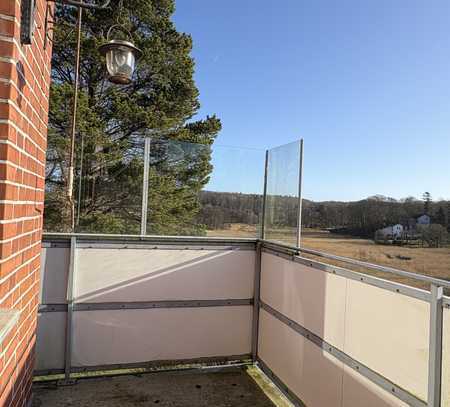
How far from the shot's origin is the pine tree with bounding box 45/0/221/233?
3.36 metres

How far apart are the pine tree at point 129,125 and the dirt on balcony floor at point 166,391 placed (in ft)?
4.20

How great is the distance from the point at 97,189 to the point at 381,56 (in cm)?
958

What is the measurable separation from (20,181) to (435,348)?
5.89 feet

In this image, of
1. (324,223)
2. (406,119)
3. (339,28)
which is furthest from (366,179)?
(324,223)

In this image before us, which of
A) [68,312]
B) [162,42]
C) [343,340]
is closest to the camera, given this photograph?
[343,340]

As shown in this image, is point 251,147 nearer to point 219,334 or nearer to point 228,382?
point 219,334

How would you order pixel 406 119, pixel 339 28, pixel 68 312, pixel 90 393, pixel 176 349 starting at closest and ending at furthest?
pixel 90 393 → pixel 68 312 → pixel 176 349 → pixel 339 28 → pixel 406 119

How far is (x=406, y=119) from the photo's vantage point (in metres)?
17.8

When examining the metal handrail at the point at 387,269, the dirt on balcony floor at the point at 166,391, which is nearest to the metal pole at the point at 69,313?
the dirt on balcony floor at the point at 166,391

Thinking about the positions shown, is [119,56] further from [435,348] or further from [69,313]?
[435,348]

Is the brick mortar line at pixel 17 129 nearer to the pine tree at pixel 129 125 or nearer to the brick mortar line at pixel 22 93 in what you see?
the brick mortar line at pixel 22 93

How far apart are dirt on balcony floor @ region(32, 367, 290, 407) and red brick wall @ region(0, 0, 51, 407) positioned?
0.85 metres

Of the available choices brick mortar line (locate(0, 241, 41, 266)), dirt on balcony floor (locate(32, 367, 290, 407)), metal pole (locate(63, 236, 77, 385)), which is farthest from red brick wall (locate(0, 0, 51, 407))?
metal pole (locate(63, 236, 77, 385))

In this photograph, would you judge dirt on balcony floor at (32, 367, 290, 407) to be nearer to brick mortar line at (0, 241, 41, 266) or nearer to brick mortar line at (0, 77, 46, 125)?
brick mortar line at (0, 241, 41, 266)
